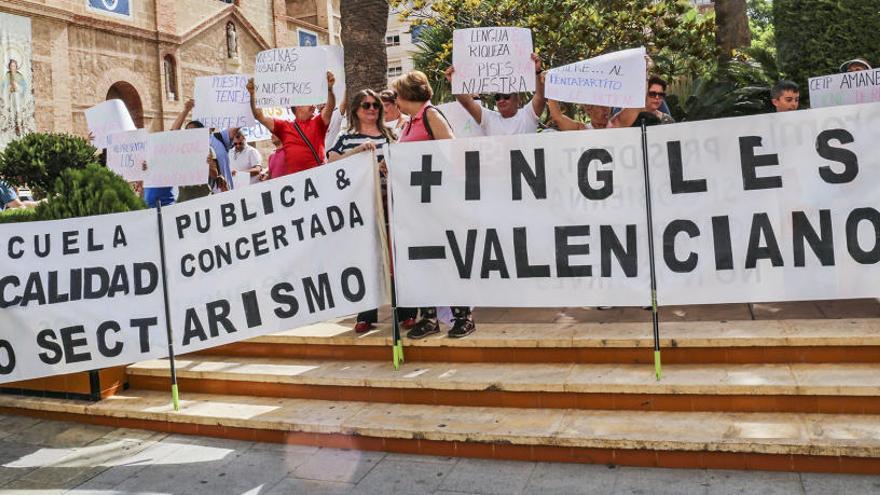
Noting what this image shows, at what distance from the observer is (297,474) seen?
14.7 ft

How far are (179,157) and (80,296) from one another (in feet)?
6.05

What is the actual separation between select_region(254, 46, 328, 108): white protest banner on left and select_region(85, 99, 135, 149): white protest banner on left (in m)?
2.72

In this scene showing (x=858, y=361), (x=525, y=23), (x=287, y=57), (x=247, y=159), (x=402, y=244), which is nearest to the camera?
(x=858, y=361)

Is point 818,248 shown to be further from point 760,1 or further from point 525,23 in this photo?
point 760,1

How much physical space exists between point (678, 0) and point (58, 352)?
450 inches

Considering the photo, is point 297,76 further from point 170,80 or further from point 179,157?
point 170,80

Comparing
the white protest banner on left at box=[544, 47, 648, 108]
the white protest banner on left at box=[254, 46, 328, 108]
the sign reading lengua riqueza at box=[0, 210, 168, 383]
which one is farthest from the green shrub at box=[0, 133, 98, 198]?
the white protest banner on left at box=[544, 47, 648, 108]

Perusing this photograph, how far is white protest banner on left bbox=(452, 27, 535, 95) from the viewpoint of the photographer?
236 inches

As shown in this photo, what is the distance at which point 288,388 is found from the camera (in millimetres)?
5512

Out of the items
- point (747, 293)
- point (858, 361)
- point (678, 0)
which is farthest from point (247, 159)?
point (678, 0)

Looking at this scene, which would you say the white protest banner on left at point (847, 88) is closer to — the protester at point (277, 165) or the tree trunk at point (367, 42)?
the protester at point (277, 165)

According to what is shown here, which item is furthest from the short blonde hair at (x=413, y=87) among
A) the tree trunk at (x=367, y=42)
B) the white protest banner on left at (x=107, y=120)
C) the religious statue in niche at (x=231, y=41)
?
the religious statue in niche at (x=231, y=41)

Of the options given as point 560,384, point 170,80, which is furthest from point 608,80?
point 170,80

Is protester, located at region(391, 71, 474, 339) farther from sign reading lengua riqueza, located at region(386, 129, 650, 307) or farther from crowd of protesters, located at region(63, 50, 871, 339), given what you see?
sign reading lengua riqueza, located at region(386, 129, 650, 307)
